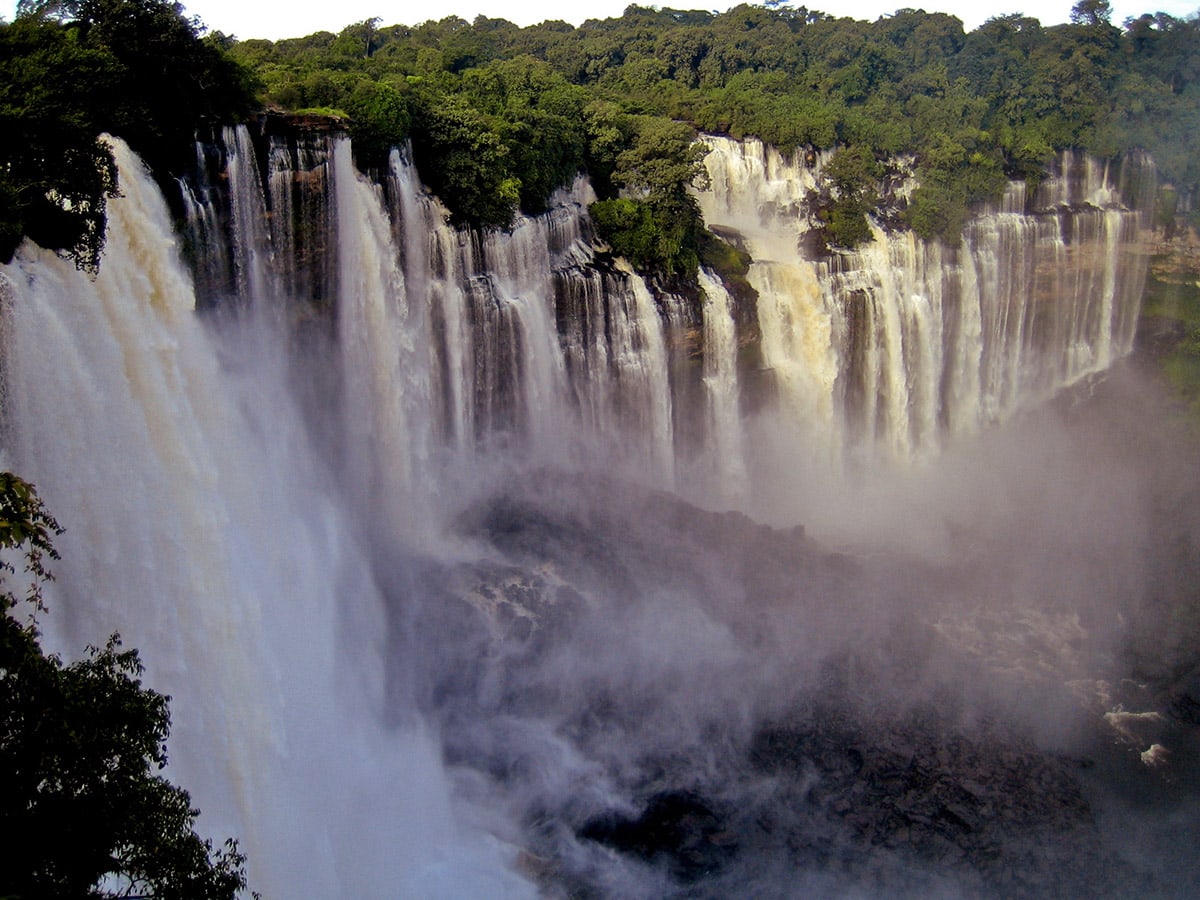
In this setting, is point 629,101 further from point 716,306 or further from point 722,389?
point 722,389

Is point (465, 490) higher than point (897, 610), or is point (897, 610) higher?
point (465, 490)

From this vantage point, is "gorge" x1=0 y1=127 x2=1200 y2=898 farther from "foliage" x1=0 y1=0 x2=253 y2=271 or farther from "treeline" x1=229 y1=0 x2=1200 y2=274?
"treeline" x1=229 y1=0 x2=1200 y2=274

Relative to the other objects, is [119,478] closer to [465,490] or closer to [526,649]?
[526,649]

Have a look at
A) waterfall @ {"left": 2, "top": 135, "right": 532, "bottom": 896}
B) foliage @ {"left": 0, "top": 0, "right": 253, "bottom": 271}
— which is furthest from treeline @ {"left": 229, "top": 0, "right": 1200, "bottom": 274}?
waterfall @ {"left": 2, "top": 135, "right": 532, "bottom": 896}

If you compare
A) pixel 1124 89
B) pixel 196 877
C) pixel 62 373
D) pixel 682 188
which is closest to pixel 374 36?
pixel 682 188

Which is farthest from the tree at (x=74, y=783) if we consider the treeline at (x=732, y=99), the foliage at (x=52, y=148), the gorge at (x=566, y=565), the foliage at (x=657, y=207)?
the foliage at (x=657, y=207)
